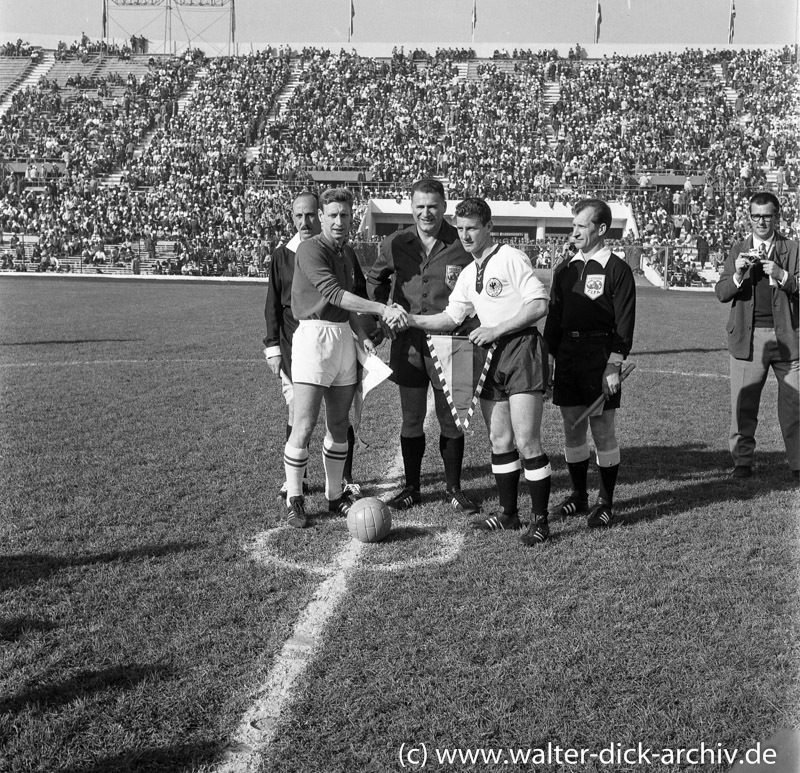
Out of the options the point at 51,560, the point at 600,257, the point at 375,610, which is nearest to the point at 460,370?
the point at 600,257

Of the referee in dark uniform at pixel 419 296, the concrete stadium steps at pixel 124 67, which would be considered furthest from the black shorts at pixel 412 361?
the concrete stadium steps at pixel 124 67

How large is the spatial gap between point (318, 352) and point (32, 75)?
57753 millimetres

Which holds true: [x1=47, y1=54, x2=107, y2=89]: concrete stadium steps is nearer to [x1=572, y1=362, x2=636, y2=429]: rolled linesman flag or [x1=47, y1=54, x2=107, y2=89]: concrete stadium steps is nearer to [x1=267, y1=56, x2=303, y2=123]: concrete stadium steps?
[x1=267, y1=56, x2=303, y2=123]: concrete stadium steps

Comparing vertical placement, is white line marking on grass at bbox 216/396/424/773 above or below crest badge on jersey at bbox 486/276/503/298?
below

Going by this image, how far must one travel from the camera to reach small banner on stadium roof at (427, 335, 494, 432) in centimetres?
551

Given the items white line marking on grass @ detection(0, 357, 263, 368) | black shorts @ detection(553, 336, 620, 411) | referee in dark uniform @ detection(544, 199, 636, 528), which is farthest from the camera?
white line marking on grass @ detection(0, 357, 263, 368)

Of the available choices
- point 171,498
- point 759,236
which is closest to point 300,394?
point 171,498

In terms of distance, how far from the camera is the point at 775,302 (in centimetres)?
671

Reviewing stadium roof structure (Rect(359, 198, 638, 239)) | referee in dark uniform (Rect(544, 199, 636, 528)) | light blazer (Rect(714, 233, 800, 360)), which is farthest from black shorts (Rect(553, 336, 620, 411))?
stadium roof structure (Rect(359, 198, 638, 239))

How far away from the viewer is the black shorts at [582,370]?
5.54m

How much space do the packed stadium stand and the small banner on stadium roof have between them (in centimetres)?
2724

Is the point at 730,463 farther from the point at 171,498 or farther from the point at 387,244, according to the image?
the point at 171,498

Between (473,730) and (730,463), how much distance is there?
4.77m

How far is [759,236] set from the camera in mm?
6512
